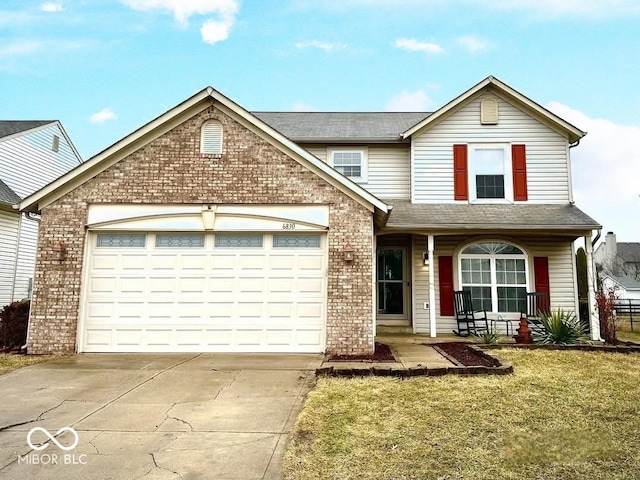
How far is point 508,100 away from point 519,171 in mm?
2078

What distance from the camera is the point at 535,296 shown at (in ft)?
38.0

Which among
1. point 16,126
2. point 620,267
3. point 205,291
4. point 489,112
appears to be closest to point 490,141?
point 489,112

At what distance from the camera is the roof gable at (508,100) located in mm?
12164

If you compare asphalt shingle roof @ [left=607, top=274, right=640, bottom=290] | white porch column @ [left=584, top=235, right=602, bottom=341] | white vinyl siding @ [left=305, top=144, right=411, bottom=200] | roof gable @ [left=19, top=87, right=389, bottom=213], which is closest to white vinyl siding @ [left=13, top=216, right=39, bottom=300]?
roof gable @ [left=19, top=87, right=389, bottom=213]

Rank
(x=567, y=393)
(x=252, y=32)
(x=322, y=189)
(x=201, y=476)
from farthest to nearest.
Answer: (x=252, y=32) < (x=322, y=189) < (x=567, y=393) < (x=201, y=476)

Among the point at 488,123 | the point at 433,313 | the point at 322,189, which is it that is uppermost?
the point at 488,123

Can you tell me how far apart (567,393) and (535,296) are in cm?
642

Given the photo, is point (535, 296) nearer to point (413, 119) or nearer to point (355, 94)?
point (413, 119)

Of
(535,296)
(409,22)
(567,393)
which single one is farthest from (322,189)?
(409,22)

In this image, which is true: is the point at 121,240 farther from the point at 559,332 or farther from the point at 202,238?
the point at 559,332

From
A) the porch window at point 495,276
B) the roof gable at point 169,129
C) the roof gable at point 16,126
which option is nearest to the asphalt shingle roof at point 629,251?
the porch window at point 495,276

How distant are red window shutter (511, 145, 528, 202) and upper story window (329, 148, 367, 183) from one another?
4156 mm

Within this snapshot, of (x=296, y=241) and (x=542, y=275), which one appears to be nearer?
(x=296, y=241)

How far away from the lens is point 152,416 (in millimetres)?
4785
